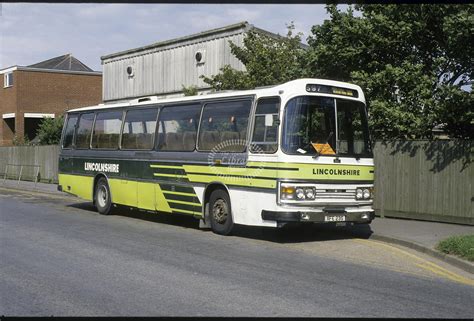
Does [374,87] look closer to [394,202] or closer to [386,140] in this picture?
[386,140]

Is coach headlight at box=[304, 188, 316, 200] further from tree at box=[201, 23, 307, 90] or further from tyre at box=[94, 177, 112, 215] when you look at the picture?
tree at box=[201, 23, 307, 90]

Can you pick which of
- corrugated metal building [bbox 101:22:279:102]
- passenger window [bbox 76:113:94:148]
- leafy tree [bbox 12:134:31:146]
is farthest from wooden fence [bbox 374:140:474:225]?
leafy tree [bbox 12:134:31:146]

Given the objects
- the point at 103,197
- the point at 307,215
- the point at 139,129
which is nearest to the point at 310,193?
the point at 307,215

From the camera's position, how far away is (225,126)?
1166cm

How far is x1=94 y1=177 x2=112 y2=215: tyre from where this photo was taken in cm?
1524

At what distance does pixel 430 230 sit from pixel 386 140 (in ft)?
10.0

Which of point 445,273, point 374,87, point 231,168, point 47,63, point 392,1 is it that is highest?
point 47,63

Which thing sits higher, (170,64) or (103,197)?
(170,64)

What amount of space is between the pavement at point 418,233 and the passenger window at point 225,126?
3122 millimetres

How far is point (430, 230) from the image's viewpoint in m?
11.9

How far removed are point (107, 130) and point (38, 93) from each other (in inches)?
1229

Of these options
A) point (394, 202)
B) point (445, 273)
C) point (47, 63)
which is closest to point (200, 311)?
point (445, 273)

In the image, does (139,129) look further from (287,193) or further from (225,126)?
(287,193)

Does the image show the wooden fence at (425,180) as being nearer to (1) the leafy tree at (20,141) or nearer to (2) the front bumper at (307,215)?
(2) the front bumper at (307,215)
